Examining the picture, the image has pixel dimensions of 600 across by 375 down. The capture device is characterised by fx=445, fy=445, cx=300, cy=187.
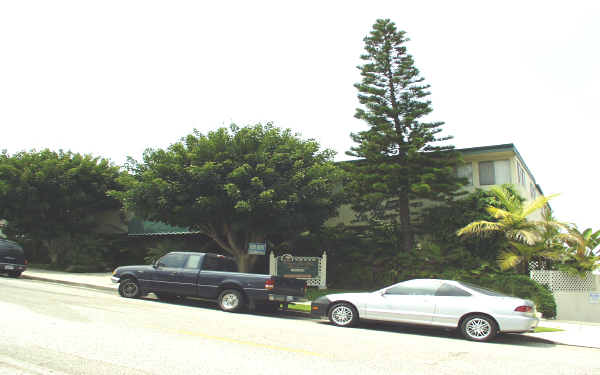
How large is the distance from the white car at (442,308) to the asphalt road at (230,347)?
1.21 ft

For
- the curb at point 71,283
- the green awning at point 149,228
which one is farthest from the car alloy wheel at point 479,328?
the green awning at point 149,228

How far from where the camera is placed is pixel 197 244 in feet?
81.8

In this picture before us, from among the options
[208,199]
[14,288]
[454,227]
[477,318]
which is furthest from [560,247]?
[14,288]

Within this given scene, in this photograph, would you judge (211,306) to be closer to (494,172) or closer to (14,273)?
(14,273)

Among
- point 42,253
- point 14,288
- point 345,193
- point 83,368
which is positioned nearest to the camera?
point 83,368

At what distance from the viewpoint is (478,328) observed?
10062 millimetres

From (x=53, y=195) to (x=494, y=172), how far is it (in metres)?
24.2

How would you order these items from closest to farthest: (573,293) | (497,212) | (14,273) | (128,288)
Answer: (128,288), (573,293), (497,212), (14,273)

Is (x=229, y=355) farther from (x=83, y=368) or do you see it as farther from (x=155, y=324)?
(x=155, y=324)

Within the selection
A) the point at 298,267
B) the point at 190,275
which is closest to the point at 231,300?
the point at 190,275

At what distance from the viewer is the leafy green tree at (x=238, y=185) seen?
17.3 m

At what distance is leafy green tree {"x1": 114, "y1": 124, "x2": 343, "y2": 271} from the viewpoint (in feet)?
56.9

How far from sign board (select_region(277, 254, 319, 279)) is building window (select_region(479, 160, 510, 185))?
859 centimetres

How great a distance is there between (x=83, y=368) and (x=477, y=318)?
8.17m
